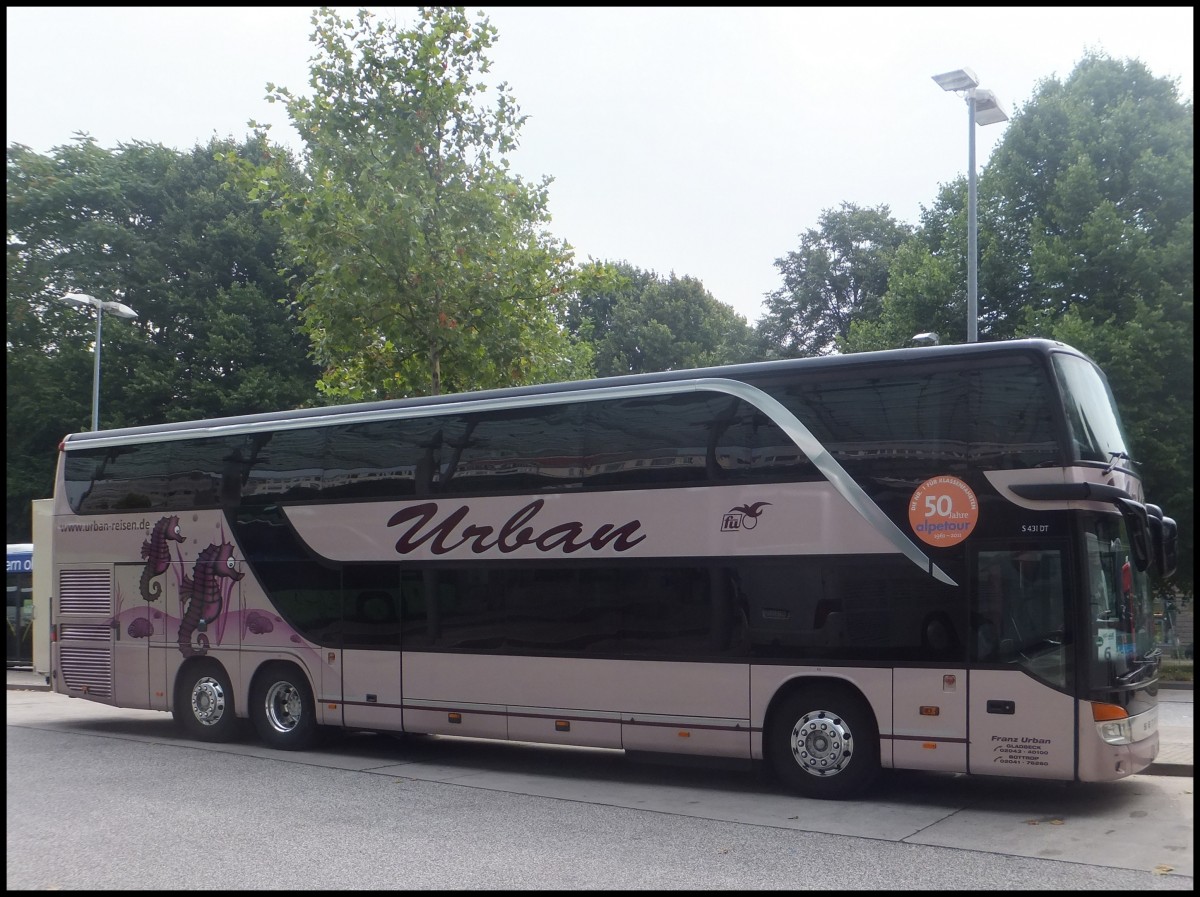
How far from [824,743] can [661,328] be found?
40.1 meters

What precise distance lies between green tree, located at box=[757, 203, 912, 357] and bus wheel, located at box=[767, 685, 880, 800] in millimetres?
38299

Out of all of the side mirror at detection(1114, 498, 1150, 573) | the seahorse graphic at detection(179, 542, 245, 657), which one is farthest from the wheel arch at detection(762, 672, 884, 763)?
the seahorse graphic at detection(179, 542, 245, 657)

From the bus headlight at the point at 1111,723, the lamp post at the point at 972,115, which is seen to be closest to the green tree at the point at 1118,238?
the lamp post at the point at 972,115

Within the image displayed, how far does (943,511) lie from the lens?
10.4 metres

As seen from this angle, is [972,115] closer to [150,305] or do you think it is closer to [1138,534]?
[1138,534]

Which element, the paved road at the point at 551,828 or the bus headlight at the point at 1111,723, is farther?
the bus headlight at the point at 1111,723

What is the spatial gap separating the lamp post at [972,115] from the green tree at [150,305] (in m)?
22.7

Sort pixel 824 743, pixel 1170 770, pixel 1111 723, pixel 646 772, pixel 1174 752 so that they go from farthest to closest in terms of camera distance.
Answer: pixel 1174 752 → pixel 646 772 → pixel 1170 770 → pixel 824 743 → pixel 1111 723

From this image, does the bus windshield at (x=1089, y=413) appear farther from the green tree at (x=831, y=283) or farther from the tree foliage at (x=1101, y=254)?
the green tree at (x=831, y=283)

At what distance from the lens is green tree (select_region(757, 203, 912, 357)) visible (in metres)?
49.0

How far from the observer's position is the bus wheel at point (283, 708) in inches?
571

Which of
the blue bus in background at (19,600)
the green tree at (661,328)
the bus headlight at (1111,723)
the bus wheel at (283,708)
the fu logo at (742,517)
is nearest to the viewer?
the bus headlight at (1111,723)

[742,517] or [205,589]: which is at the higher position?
[742,517]

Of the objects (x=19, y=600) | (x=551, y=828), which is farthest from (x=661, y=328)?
(x=551, y=828)
